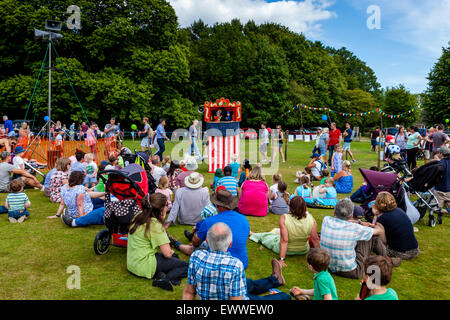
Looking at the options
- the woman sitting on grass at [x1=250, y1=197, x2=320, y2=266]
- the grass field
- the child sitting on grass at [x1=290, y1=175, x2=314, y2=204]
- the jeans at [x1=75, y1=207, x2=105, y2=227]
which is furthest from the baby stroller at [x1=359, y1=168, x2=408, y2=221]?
the jeans at [x1=75, y1=207, x2=105, y2=227]

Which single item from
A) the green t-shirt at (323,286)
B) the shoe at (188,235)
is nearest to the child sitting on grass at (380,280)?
the green t-shirt at (323,286)

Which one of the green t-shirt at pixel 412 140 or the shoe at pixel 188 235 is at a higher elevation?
the green t-shirt at pixel 412 140

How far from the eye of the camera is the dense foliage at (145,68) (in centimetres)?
2767

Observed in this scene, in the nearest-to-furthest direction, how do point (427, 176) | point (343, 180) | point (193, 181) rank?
point (193, 181), point (427, 176), point (343, 180)

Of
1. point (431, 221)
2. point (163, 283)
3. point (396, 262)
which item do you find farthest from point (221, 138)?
point (163, 283)

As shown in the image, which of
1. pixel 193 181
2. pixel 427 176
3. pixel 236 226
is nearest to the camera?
pixel 236 226

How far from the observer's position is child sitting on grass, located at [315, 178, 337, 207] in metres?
7.90

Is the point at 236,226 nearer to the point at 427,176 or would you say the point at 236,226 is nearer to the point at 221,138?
the point at 427,176

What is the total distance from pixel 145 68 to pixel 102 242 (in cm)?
2861

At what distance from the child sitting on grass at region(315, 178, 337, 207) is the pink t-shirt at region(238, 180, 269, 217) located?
1561mm

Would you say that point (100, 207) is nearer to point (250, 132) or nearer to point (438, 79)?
point (250, 132)

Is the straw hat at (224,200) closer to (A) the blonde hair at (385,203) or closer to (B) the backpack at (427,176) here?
(A) the blonde hair at (385,203)

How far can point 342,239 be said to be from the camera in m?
4.30

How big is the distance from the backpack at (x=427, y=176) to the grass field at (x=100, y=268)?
946mm
